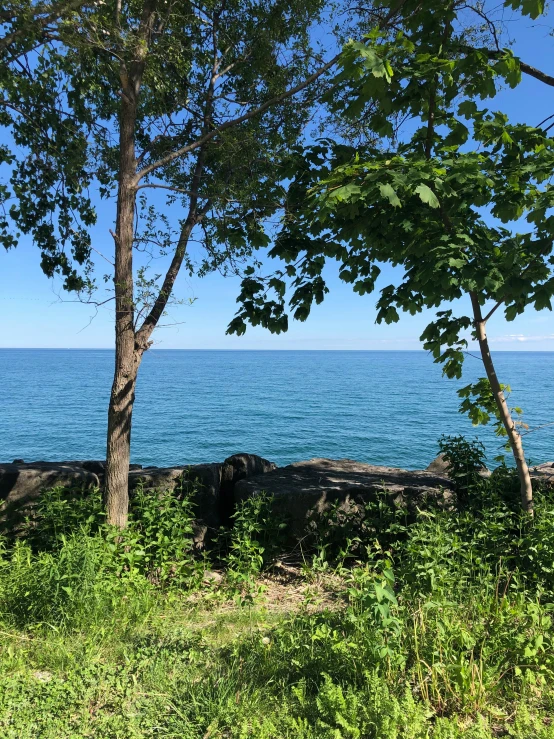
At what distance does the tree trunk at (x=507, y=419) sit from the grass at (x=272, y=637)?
0.55 ft

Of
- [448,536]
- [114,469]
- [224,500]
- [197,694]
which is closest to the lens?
[197,694]

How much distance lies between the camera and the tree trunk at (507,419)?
5316 millimetres

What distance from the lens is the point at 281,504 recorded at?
6.37 metres

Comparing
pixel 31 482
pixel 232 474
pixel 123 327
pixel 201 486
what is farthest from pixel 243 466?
pixel 123 327

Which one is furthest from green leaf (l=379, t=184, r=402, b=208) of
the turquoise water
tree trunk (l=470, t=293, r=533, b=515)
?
the turquoise water

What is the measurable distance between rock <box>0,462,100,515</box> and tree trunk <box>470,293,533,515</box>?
5.29 m

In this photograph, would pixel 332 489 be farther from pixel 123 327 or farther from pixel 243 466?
pixel 123 327

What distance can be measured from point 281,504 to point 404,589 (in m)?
2.53

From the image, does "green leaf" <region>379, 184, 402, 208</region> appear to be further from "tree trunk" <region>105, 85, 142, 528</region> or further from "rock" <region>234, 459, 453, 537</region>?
"rock" <region>234, 459, 453, 537</region>

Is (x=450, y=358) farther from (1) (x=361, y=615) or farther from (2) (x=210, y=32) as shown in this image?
(2) (x=210, y=32)

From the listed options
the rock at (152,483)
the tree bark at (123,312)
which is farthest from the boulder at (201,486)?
the tree bark at (123,312)

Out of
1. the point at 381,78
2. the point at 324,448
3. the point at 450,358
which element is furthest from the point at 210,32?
the point at 324,448

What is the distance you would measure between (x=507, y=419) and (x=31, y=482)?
605 cm

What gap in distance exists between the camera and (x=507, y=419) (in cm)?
543
